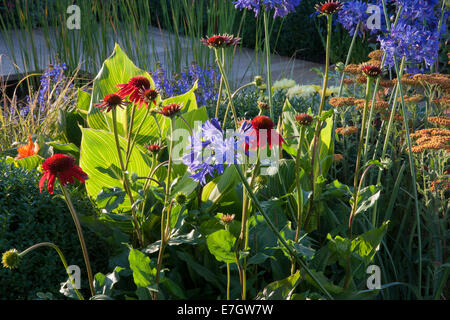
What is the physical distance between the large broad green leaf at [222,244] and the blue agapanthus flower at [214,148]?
0.47ft

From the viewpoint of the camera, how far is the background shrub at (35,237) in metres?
1.52

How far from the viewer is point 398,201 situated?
206 centimetres

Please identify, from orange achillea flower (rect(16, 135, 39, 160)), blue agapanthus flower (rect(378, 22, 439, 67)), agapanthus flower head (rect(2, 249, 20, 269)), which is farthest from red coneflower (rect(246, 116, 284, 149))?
orange achillea flower (rect(16, 135, 39, 160))

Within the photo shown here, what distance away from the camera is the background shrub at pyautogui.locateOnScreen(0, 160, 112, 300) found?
5.00 ft

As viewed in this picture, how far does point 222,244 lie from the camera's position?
1.25m

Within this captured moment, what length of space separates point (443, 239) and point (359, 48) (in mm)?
3576

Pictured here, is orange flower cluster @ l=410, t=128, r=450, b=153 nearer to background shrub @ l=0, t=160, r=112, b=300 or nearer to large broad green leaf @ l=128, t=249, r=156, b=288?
large broad green leaf @ l=128, t=249, r=156, b=288

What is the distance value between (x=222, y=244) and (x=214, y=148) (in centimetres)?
26

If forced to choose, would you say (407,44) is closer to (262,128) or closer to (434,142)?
(434,142)

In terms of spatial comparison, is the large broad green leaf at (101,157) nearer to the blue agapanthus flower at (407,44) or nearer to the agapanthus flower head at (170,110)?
the agapanthus flower head at (170,110)

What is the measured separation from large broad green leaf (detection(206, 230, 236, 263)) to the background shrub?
53cm

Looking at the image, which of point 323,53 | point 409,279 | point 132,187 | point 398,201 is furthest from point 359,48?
point 132,187

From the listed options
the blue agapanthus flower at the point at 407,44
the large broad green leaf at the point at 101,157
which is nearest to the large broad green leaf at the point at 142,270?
the large broad green leaf at the point at 101,157
